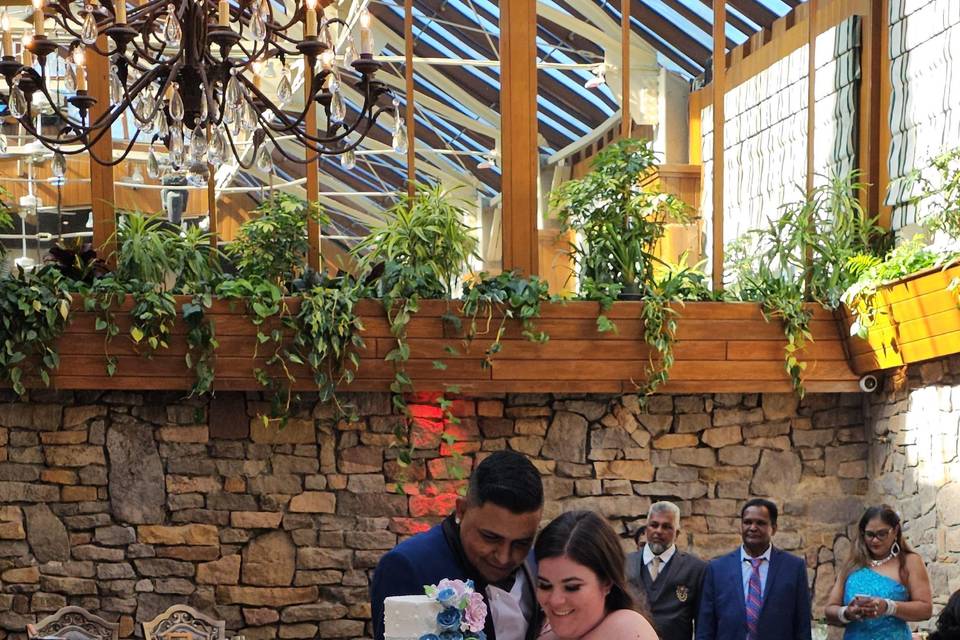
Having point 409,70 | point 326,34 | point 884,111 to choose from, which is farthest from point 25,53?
point 884,111

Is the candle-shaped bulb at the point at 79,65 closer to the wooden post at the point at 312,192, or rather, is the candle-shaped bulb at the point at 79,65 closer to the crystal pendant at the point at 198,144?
the crystal pendant at the point at 198,144

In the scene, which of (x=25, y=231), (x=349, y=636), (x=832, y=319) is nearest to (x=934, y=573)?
(x=832, y=319)

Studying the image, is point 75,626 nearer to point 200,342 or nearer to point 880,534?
point 200,342

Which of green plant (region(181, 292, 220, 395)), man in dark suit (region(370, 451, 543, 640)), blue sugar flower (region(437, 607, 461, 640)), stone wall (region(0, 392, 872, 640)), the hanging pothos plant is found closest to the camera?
blue sugar flower (region(437, 607, 461, 640))

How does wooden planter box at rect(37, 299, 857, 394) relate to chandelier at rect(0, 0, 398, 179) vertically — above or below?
below

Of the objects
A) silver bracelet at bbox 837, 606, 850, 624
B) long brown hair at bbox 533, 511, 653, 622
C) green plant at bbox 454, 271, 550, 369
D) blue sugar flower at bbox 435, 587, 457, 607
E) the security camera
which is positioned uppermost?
green plant at bbox 454, 271, 550, 369

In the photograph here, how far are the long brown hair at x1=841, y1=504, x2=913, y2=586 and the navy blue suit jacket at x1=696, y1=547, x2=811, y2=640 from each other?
0.23m

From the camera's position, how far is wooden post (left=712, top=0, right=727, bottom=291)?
26.7 ft

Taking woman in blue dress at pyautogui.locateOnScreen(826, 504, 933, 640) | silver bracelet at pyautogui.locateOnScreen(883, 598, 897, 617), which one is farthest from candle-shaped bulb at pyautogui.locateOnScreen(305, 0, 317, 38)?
silver bracelet at pyautogui.locateOnScreen(883, 598, 897, 617)

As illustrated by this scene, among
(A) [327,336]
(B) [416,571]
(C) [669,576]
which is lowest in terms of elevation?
(C) [669,576]

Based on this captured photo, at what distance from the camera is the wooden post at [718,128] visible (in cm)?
815

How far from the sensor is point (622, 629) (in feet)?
9.74

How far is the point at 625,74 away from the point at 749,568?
3.22 meters

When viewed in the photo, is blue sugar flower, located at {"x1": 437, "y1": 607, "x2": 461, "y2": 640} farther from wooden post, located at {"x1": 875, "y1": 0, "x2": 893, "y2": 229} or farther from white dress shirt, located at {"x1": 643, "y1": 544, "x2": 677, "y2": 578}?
wooden post, located at {"x1": 875, "y1": 0, "x2": 893, "y2": 229}
